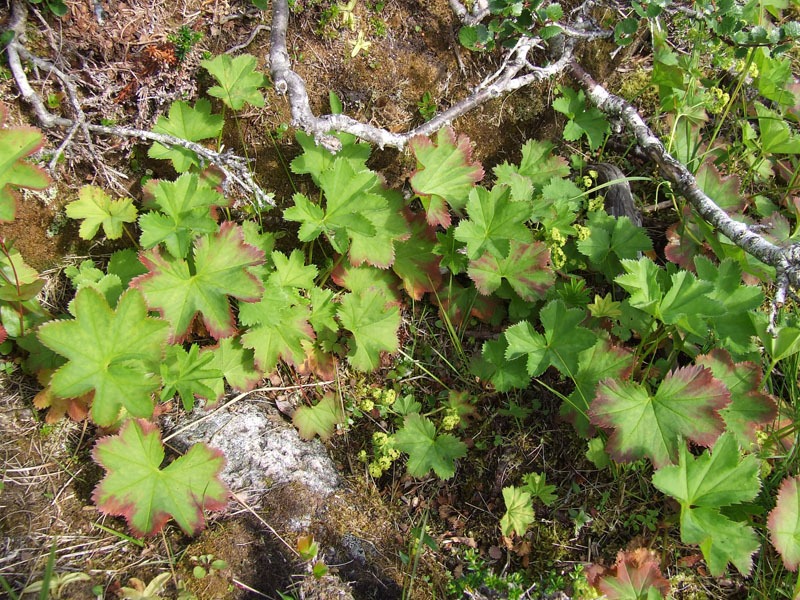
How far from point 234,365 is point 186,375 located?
0.87ft

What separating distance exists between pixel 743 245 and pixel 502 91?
1.42 m

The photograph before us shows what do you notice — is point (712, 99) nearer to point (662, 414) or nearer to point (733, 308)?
point (733, 308)

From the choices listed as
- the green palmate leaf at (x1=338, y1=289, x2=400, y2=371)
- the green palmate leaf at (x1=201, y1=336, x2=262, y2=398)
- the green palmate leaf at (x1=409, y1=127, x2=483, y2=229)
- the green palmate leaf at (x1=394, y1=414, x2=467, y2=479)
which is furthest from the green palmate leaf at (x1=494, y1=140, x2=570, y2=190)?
the green palmate leaf at (x1=201, y1=336, x2=262, y2=398)

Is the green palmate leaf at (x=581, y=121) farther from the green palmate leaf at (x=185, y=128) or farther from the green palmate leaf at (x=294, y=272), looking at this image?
the green palmate leaf at (x=185, y=128)

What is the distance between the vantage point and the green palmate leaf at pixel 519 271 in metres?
2.71

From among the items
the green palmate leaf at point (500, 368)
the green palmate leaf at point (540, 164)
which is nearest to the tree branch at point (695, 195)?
the green palmate leaf at point (540, 164)

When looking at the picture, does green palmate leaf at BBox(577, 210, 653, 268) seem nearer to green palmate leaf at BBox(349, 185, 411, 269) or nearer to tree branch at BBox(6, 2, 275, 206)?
green palmate leaf at BBox(349, 185, 411, 269)

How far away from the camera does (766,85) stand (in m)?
3.00

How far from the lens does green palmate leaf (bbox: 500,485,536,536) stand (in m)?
2.39

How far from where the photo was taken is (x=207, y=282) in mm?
2398

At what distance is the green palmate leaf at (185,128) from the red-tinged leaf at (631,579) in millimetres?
2576

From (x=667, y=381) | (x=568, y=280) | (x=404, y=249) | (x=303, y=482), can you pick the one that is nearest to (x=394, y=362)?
(x=404, y=249)

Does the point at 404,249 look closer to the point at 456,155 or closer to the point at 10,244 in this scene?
the point at 456,155

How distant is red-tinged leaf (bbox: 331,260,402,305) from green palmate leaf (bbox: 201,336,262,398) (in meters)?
0.59
